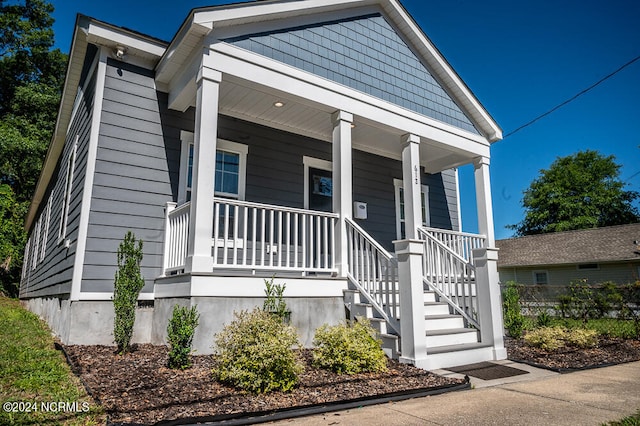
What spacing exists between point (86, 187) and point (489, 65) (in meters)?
14.1

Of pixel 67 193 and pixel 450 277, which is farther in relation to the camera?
pixel 67 193

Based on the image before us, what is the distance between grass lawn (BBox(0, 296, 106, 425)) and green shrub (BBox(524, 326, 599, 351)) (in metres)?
6.13

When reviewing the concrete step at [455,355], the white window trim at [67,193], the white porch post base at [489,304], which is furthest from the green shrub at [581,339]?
the white window trim at [67,193]

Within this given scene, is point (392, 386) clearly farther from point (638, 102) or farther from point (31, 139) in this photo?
point (31, 139)

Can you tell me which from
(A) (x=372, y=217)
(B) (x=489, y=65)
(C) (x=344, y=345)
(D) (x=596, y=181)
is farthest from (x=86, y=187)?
(D) (x=596, y=181)

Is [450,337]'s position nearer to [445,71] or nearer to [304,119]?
[304,119]

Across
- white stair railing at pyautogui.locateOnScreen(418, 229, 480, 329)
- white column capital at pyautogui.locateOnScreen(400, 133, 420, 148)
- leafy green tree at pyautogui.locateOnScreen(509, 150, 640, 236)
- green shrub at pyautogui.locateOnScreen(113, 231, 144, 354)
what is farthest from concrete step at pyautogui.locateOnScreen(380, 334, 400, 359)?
leafy green tree at pyautogui.locateOnScreen(509, 150, 640, 236)

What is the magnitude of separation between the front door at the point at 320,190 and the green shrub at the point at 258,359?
14.1 feet

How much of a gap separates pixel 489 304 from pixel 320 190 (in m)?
3.94

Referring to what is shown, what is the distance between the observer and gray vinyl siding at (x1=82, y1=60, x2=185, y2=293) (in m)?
5.72

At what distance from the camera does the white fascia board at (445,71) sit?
7.98 metres

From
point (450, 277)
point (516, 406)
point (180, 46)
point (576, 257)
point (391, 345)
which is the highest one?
point (180, 46)

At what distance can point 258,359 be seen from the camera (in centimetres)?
367

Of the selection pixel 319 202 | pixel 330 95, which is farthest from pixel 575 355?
pixel 330 95
